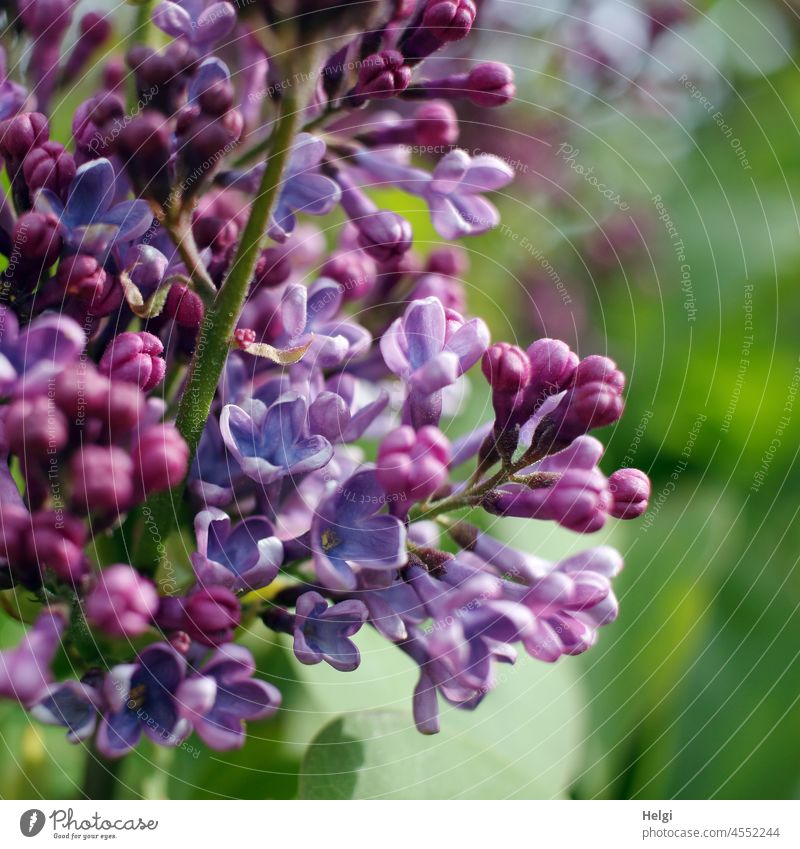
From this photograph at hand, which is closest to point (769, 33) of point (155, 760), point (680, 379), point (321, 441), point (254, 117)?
point (680, 379)

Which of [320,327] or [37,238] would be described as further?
[320,327]

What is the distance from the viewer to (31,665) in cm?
62

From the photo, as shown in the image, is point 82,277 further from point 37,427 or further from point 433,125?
point 433,125

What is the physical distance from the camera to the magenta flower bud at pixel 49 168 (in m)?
0.72

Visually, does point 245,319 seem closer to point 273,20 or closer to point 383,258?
point 383,258

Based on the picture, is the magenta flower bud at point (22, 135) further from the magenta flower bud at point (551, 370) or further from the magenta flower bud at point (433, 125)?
the magenta flower bud at point (551, 370)

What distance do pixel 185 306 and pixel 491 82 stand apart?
33 cm

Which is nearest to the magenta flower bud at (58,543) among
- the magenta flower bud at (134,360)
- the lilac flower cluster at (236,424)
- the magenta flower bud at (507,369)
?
the lilac flower cluster at (236,424)

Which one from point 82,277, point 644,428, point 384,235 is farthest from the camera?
point 644,428

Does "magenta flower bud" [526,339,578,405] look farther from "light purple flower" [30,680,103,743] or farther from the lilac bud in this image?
"light purple flower" [30,680,103,743]

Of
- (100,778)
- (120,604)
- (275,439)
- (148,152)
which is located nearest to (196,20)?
(148,152)

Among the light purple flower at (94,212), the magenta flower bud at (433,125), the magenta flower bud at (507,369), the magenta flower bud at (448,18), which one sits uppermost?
the magenta flower bud at (448,18)

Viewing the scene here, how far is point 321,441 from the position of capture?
0.71 metres
